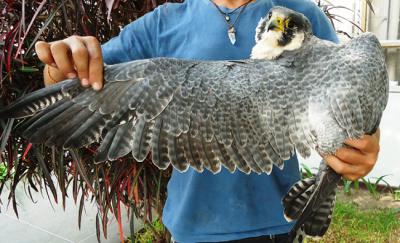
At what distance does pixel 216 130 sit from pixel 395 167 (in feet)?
11.6

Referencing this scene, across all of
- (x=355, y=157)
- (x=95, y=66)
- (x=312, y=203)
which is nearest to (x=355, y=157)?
(x=355, y=157)

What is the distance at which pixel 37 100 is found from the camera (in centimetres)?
126

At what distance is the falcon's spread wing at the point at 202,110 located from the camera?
1.23 metres

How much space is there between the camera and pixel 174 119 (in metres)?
1.26

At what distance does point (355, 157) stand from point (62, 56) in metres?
Answer: 0.92

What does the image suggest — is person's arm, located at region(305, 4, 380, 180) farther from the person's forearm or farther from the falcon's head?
the person's forearm

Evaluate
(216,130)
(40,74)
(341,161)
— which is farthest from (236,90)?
(40,74)

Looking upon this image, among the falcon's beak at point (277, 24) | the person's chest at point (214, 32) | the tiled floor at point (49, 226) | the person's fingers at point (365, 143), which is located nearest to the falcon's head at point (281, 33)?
the falcon's beak at point (277, 24)

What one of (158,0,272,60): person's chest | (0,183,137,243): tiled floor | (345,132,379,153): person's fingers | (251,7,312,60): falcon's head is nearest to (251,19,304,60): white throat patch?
(251,7,312,60): falcon's head

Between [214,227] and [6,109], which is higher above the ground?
[6,109]

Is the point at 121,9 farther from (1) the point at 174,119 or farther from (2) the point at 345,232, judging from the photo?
(2) the point at 345,232

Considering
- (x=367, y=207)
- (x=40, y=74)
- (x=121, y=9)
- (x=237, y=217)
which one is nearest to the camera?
(x=237, y=217)

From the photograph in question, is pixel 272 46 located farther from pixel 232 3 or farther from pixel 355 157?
pixel 355 157

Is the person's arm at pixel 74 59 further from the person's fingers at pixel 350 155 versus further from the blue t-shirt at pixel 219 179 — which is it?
the person's fingers at pixel 350 155
